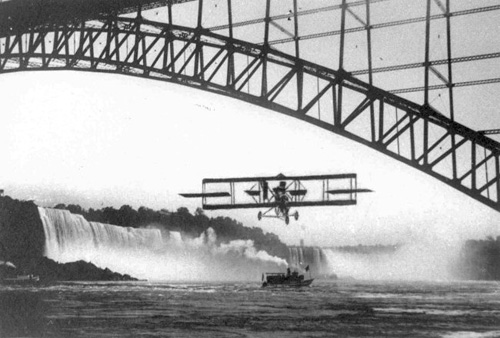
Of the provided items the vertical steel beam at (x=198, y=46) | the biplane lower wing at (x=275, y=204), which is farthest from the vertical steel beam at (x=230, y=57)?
the biplane lower wing at (x=275, y=204)

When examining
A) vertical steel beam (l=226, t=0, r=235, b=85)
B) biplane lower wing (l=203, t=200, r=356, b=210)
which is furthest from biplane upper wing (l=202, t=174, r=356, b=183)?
vertical steel beam (l=226, t=0, r=235, b=85)

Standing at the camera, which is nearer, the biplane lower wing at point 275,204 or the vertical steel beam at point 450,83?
the vertical steel beam at point 450,83

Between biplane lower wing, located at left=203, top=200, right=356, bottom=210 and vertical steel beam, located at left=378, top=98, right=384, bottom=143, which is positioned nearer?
vertical steel beam, located at left=378, top=98, right=384, bottom=143

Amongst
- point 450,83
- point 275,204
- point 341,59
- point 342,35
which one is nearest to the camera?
point 450,83

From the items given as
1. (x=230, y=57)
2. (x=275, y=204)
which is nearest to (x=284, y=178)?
(x=275, y=204)

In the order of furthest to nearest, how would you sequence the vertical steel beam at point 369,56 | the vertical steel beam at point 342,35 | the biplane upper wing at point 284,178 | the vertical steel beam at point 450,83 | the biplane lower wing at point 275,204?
the biplane upper wing at point 284,178 → the biplane lower wing at point 275,204 → the vertical steel beam at point 342,35 → the vertical steel beam at point 369,56 → the vertical steel beam at point 450,83

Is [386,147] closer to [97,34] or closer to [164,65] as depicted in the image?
[164,65]

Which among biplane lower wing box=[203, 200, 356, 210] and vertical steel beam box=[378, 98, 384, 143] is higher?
vertical steel beam box=[378, 98, 384, 143]

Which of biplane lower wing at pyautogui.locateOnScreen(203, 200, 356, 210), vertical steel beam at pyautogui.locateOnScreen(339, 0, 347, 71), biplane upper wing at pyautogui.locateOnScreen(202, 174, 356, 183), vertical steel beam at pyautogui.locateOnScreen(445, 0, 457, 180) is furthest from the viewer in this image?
biplane upper wing at pyautogui.locateOnScreen(202, 174, 356, 183)

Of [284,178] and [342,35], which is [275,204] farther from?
[342,35]

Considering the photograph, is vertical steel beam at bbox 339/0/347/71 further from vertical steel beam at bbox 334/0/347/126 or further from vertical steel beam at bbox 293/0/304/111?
vertical steel beam at bbox 293/0/304/111

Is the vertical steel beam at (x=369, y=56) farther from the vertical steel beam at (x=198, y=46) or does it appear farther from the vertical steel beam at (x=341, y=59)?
the vertical steel beam at (x=198, y=46)

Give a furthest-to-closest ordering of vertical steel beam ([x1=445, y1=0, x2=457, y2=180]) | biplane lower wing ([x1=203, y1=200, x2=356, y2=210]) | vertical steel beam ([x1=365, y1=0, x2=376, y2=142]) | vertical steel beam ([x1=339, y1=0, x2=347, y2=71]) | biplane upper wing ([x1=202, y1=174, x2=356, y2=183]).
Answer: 1. biplane upper wing ([x1=202, y1=174, x2=356, y2=183])
2. biplane lower wing ([x1=203, y1=200, x2=356, y2=210])
3. vertical steel beam ([x1=339, y1=0, x2=347, y2=71])
4. vertical steel beam ([x1=365, y1=0, x2=376, y2=142])
5. vertical steel beam ([x1=445, y1=0, x2=457, y2=180])
